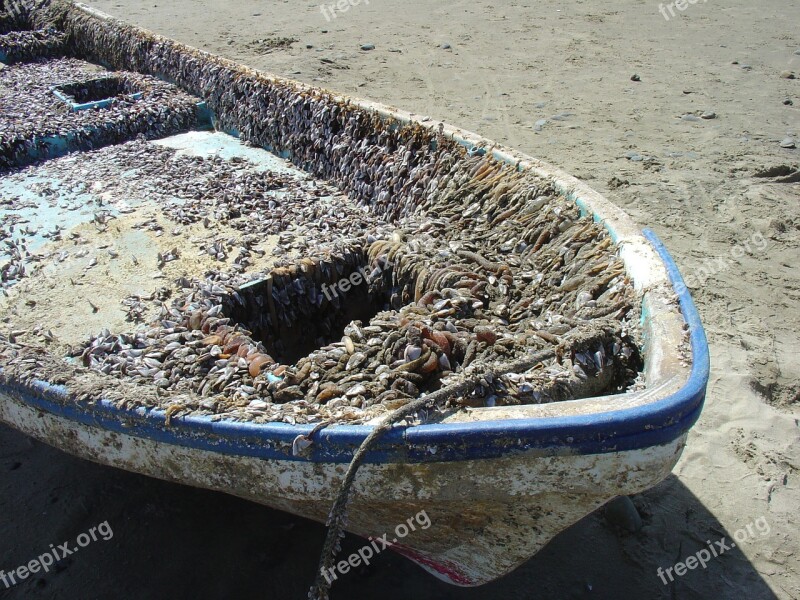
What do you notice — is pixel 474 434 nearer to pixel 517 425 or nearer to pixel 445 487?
pixel 517 425

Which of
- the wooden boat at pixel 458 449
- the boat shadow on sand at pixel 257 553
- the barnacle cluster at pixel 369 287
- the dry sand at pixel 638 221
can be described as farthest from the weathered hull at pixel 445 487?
the dry sand at pixel 638 221

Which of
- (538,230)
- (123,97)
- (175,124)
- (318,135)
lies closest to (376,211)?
(318,135)

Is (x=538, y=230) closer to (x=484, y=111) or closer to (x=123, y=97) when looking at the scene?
(x=123, y=97)

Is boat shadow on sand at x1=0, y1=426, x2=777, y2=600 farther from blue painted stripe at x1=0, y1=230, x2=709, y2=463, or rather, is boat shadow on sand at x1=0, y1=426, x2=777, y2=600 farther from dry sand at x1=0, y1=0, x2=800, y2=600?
blue painted stripe at x1=0, y1=230, x2=709, y2=463

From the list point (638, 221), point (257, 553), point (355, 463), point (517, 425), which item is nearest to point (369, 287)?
point (257, 553)

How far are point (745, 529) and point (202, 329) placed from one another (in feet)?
9.84

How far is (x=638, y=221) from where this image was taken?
6340mm

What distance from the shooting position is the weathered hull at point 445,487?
86.4 inches

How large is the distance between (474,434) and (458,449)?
3.4 inches

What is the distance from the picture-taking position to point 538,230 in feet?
12.3

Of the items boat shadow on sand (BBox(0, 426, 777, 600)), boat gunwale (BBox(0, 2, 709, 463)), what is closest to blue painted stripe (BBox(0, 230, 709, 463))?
boat gunwale (BBox(0, 2, 709, 463))

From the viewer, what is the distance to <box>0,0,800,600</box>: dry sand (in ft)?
10.8

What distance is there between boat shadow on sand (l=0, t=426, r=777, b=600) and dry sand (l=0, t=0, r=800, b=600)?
0.03ft

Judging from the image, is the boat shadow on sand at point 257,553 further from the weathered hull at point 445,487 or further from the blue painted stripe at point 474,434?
the blue painted stripe at point 474,434
